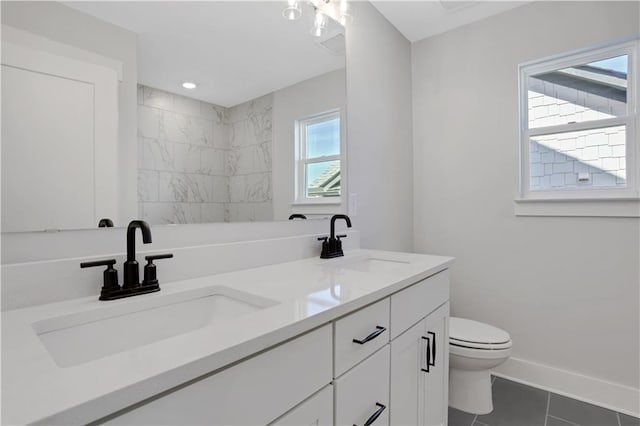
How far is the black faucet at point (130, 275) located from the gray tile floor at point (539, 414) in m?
1.68

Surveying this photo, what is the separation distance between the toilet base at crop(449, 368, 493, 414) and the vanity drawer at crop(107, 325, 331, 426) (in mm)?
1408

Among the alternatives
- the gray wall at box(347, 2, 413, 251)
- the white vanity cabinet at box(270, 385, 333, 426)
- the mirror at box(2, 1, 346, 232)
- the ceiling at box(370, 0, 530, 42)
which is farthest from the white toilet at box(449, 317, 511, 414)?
the ceiling at box(370, 0, 530, 42)

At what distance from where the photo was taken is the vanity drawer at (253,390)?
472mm

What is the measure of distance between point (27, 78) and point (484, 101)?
2.37 m

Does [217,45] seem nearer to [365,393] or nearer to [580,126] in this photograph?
[365,393]

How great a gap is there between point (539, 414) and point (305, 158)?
1870mm

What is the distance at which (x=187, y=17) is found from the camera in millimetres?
1064

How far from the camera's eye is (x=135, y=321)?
777 mm

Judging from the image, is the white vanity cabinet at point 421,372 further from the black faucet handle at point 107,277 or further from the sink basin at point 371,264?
the black faucet handle at point 107,277

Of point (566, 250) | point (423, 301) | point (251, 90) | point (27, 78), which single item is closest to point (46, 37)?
point (27, 78)

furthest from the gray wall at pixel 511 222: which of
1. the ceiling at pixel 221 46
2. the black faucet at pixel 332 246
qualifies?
the black faucet at pixel 332 246

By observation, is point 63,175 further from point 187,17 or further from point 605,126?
point 605,126

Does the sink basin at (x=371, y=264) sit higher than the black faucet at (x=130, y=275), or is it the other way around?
the black faucet at (x=130, y=275)

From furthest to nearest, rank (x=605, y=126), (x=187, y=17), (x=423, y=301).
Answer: (x=605, y=126)
(x=423, y=301)
(x=187, y=17)
